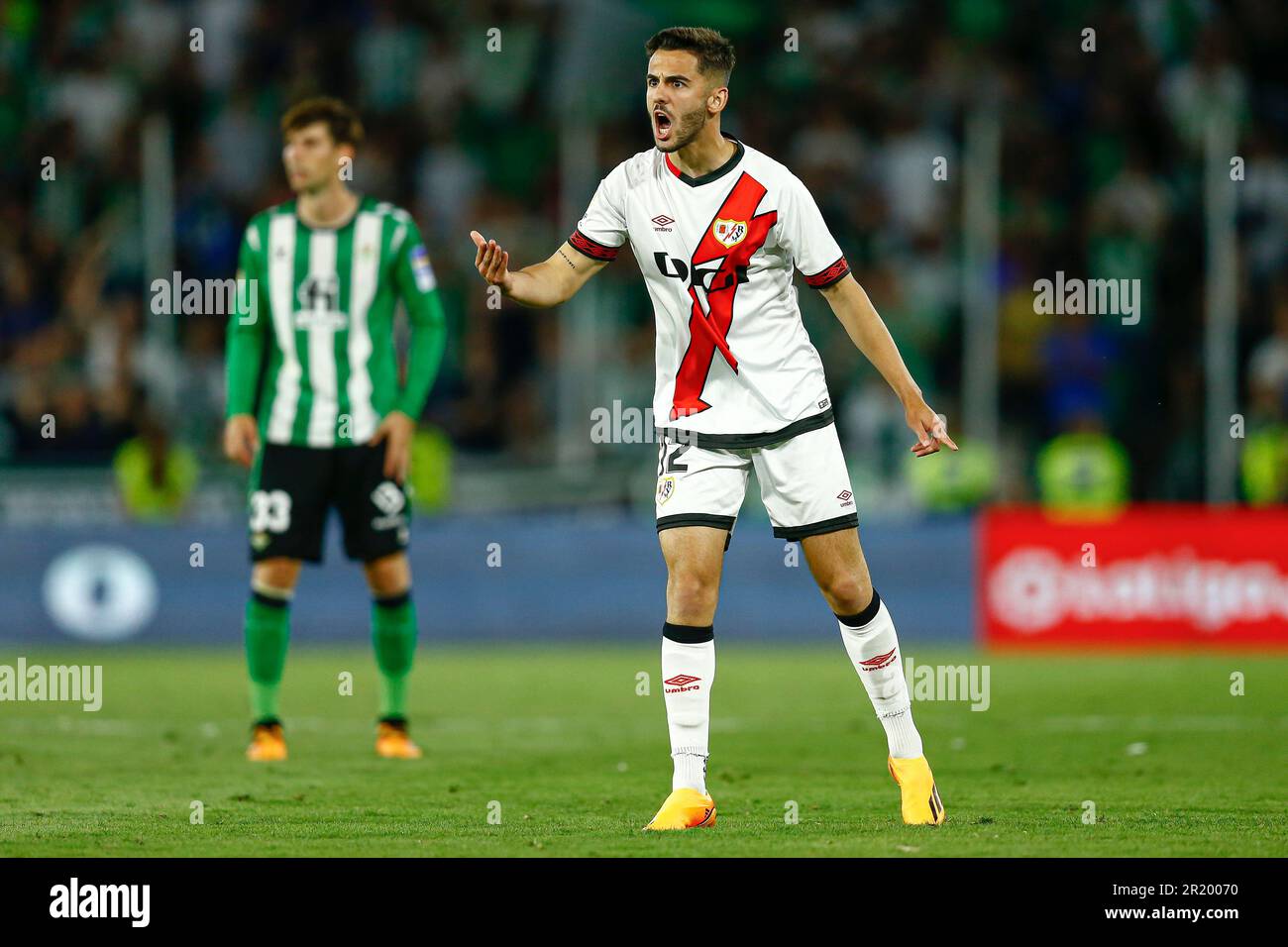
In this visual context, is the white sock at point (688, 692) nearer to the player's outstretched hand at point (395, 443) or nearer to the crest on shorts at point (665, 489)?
the crest on shorts at point (665, 489)

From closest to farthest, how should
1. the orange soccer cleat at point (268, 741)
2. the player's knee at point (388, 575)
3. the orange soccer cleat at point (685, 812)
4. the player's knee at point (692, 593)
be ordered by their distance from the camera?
1. the orange soccer cleat at point (685, 812)
2. the player's knee at point (692, 593)
3. the orange soccer cleat at point (268, 741)
4. the player's knee at point (388, 575)

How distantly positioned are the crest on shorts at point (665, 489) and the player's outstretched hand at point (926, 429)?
2.55ft

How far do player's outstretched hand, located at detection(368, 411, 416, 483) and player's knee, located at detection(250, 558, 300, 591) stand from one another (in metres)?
0.57

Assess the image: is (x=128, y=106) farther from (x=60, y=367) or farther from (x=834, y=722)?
(x=834, y=722)

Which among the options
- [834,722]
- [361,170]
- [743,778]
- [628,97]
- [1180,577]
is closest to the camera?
[743,778]

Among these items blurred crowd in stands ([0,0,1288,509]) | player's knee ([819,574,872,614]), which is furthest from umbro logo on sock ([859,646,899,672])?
blurred crowd in stands ([0,0,1288,509])

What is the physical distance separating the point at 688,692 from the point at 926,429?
1131 millimetres

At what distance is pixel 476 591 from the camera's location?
586 inches

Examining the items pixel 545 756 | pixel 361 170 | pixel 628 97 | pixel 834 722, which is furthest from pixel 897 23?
pixel 545 756

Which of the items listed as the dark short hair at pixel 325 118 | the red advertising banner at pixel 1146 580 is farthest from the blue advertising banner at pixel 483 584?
the dark short hair at pixel 325 118

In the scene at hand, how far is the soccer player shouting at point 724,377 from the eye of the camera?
6.61m

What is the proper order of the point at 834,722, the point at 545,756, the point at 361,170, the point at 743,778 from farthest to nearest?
the point at 361,170 → the point at 834,722 → the point at 545,756 → the point at 743,778

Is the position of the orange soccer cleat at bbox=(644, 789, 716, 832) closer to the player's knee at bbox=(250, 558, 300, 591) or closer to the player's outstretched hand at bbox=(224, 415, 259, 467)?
the player's knee at bbox=(250, 558, 300, 591)

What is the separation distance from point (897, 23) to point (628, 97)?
138 inches
